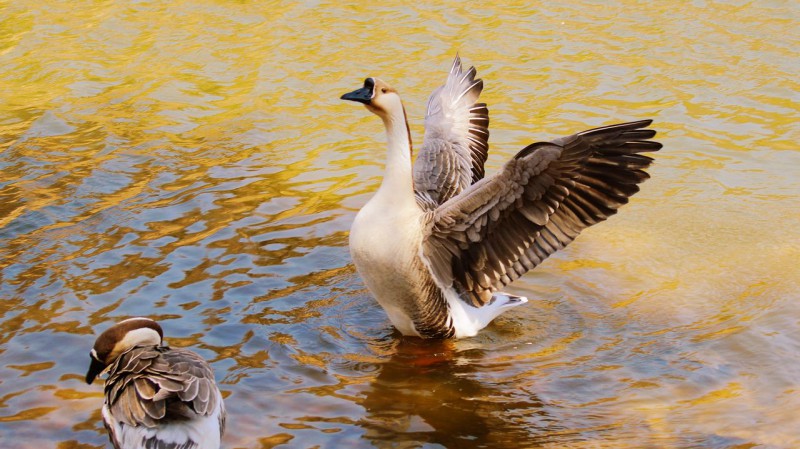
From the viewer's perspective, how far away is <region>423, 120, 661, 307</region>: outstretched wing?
235 inches

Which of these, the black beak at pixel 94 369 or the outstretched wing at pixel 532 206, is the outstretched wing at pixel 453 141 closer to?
the outstretched wing at pixel 532 206

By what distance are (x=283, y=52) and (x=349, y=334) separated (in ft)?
21.4

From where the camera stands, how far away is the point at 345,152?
993 cm

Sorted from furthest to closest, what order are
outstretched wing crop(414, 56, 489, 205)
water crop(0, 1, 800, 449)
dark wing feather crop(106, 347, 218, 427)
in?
outstretched wing crop(414, 56, 489, 205), water crop(0, 1, 800, 449), dark wing feather crop(106, 347, 218, 427)

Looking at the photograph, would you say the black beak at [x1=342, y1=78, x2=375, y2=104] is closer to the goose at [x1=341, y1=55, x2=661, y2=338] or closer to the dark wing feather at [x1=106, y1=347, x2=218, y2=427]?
the goose at [x1=341, y1=55, x2=661, y2=338]

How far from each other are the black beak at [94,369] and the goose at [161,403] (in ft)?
0.74

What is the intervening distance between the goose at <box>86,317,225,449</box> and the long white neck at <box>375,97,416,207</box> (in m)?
1.79

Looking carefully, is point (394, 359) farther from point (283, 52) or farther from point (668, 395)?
point (283, 52)

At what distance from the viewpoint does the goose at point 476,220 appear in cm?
600

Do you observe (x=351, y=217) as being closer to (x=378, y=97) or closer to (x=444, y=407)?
(x=378, y=97)

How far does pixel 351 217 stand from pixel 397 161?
219 cm

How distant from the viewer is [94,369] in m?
5.42

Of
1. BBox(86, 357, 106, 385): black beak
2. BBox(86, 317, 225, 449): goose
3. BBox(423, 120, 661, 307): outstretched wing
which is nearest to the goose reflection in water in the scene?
BBox(423, 120, 661, 307): outstretched wing

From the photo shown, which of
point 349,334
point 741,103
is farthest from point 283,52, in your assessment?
point 349,334
